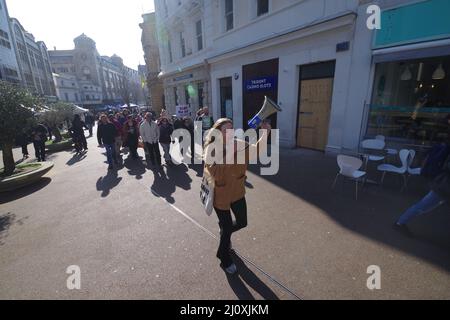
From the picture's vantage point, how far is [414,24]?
5.57 m

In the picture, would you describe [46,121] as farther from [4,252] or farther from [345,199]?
[345,199]

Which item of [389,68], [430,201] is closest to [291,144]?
[389,68]

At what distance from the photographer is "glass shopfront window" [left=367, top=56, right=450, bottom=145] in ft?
18.7

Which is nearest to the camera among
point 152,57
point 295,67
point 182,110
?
point 295,67

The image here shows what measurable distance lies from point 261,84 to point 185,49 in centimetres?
894

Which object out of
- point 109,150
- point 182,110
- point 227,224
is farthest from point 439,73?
point 109,150

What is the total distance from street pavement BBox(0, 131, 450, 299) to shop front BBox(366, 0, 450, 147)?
70.4 inches

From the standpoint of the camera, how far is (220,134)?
2.68 m

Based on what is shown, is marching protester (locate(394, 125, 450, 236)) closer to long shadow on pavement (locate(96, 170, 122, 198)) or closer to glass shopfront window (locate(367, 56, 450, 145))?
glass shopfront window (locate(367, 56, 450, 145))

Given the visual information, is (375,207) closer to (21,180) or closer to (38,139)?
(21,180)

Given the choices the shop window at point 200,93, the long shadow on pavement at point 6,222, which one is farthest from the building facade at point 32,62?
the long shadow on pavement at point 6,222

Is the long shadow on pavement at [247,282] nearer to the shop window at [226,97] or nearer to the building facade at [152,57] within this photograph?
the shop window at [226,97]

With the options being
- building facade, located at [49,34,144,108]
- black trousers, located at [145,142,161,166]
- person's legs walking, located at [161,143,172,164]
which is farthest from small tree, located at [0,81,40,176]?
building facade, located at [49,34,144,108]

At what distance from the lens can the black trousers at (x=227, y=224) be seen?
2791 mm
